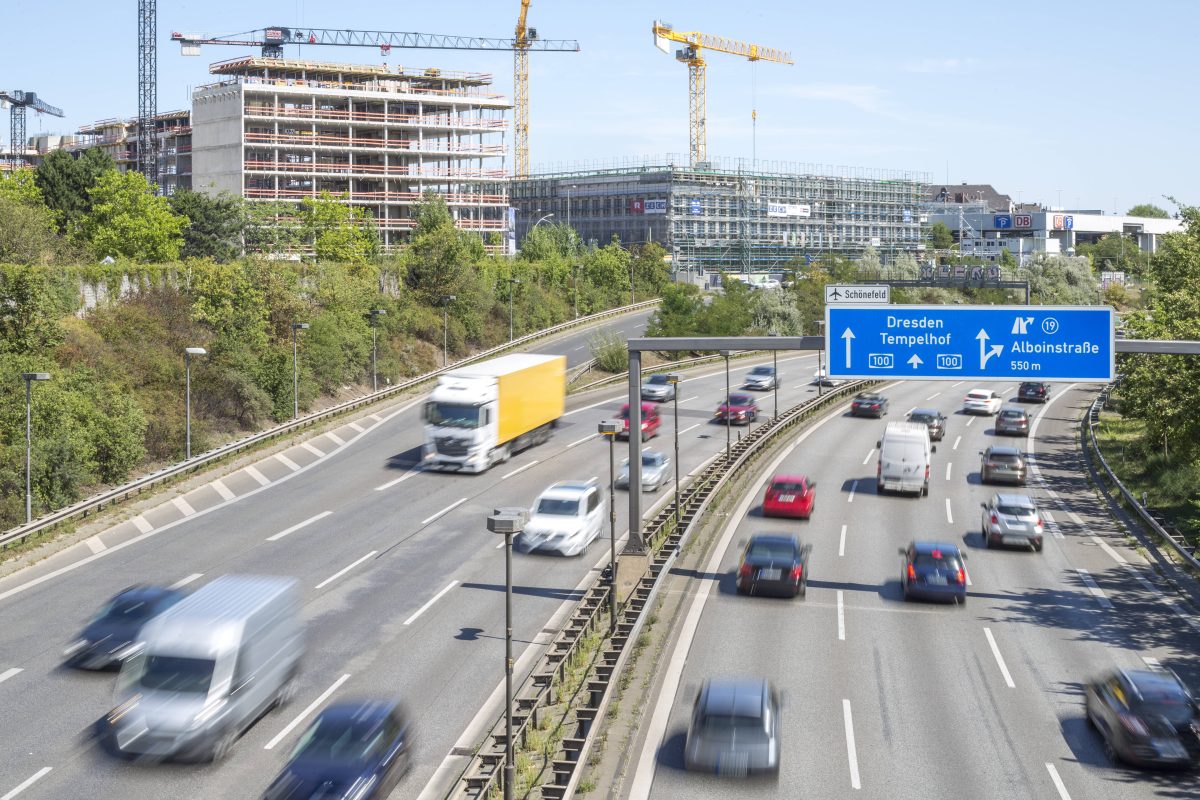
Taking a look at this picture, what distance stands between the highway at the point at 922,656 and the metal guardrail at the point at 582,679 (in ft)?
3.55

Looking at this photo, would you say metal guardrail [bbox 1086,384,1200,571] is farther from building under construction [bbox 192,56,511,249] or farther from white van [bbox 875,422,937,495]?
building under construction [bbox 192,56,511,249]

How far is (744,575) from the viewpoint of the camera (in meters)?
32.5

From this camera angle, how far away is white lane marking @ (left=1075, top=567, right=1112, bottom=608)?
33.0 m

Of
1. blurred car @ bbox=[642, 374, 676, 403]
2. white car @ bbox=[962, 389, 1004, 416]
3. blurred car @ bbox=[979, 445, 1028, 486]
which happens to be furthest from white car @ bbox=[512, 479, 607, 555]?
white car @ bbox=[962, 389, 1004, 416]

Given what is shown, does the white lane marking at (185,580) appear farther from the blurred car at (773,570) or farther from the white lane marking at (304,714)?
the blurred car at (773,570)

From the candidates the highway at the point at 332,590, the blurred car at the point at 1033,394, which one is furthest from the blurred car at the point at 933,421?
the blurred car at the point at 1033,394

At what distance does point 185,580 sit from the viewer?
31453 mm

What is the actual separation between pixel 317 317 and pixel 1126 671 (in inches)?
2194

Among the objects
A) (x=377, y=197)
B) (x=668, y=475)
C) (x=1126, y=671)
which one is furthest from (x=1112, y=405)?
(x=377, y=197)

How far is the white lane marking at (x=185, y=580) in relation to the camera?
101ft

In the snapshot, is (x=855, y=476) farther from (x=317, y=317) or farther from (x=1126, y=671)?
(x=317, y=317)

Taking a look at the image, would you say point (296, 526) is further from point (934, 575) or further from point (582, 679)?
point (934, 575)

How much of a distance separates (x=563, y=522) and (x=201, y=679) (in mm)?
16164

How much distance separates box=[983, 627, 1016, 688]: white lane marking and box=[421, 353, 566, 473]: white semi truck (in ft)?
72.4
